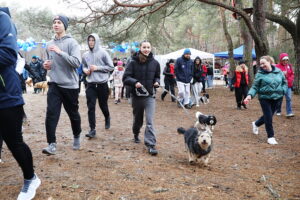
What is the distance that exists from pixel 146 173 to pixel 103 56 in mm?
2884

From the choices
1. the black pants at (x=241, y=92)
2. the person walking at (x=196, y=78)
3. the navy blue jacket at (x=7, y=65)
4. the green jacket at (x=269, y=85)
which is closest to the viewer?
the navy blue jacket at (x=7, y=65)

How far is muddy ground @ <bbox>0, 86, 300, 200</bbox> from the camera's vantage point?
3.63m

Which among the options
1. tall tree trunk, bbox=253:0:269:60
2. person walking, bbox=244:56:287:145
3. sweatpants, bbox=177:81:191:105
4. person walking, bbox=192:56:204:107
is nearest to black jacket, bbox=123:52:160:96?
person walking, bbox=244:56:287:145

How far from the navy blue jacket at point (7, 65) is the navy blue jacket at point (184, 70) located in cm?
835

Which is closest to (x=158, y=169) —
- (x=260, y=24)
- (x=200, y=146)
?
(x=200, y=146)

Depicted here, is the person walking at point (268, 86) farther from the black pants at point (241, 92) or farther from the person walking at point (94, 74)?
the black pants at point (241, 92)

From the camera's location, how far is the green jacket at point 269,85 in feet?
20.2

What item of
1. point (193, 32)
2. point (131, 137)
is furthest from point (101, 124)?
point (193, 32)

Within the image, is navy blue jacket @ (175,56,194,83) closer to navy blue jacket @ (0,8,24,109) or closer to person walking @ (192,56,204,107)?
person walking @ (192,56,204,107)

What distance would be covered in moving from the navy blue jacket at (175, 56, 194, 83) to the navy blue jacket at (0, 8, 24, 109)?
835 centimetres

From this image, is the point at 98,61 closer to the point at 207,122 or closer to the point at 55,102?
the point at 55,102

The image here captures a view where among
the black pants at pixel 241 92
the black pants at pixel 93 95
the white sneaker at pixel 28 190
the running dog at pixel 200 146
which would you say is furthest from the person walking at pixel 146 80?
the black pants at pixel 241 92

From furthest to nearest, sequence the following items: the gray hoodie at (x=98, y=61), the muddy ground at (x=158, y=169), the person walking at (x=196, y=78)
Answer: the person walking at (x=196, y=78) < the gray hoodie at (x=98, y=61) < the muddy ground at (x=158, y=169)

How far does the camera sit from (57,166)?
14.6ft
